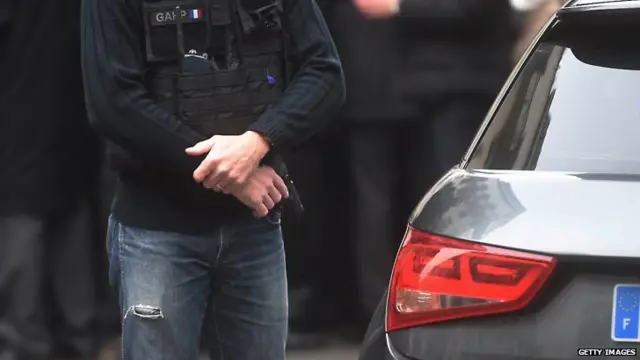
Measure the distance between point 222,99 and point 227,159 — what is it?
174 millimetres

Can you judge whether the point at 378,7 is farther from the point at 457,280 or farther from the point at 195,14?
the point at 457,280

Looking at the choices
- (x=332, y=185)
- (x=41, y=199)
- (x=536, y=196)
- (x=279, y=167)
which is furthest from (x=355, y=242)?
(x=536, y=196)

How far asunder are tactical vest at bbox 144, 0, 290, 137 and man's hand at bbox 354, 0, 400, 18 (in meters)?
2.22

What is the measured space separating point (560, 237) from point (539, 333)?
198 millimetres

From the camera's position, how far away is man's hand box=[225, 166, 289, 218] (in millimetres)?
2820

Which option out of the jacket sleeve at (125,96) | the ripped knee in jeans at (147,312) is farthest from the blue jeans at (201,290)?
the jacket sleeve at (125,96)

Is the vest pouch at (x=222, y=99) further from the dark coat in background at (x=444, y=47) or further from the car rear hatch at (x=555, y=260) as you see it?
the dark coat in background at (x=444, y=47)

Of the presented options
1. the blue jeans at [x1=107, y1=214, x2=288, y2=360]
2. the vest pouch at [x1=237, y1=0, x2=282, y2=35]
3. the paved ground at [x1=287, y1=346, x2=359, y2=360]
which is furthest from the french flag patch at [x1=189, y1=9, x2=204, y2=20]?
the paved ground at [x1=287, y1=346, x2=359, y2=360]

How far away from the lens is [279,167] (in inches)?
118

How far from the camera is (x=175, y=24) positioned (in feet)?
9.24

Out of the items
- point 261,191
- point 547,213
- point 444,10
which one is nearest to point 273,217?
point 261,191

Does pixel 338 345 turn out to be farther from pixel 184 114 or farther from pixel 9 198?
pixel 184 114

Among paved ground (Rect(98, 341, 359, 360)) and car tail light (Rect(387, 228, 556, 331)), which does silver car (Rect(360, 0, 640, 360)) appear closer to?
car tail light (Rect(387, 228, 556, 331))

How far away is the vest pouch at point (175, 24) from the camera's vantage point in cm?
281
